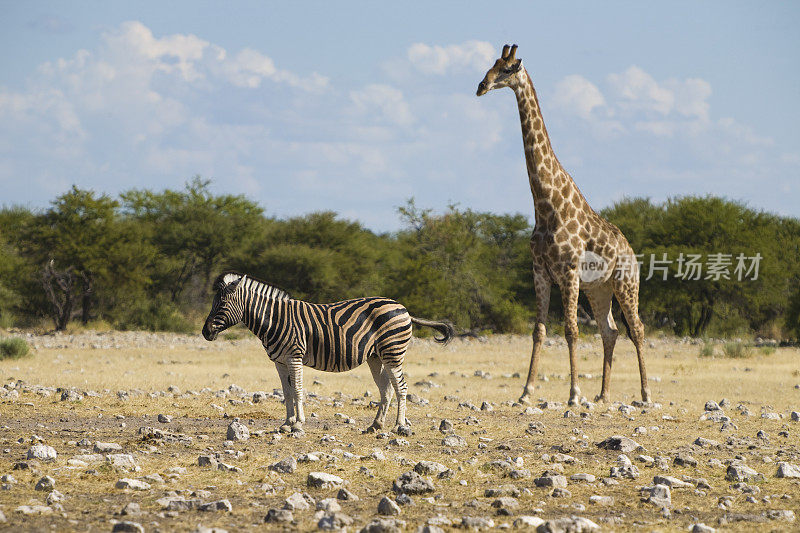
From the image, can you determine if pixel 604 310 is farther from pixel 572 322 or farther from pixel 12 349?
pixel 12 349

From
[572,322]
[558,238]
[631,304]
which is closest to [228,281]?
[558,238]

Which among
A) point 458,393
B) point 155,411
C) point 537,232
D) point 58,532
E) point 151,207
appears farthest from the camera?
point 151,207

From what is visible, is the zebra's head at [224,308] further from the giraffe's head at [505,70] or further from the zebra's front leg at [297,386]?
the giraffe's head at [505,70]

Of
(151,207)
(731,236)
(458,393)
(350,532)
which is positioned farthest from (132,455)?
(151,207)

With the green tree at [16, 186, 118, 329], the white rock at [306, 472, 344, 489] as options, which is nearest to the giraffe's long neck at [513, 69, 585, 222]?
the white rock at [306, 472, 344, 489]

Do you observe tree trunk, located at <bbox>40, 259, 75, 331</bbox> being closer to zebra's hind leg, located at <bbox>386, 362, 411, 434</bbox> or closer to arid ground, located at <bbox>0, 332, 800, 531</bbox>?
arid ground, located at <bbox>0, 332, 800, 531</bbox>

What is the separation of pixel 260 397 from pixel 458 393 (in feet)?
12.6

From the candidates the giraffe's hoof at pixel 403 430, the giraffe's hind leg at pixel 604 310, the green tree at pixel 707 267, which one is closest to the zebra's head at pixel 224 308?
the giraffe's hoof at pixel 403 430

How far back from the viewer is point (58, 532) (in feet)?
16.2

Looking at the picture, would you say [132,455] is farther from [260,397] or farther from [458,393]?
[458,393]

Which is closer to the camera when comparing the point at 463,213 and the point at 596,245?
the point at 596,245

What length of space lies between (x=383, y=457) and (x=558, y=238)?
22.3 ft

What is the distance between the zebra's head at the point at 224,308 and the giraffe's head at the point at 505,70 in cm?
580

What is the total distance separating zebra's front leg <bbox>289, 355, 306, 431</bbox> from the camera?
30.6ft
